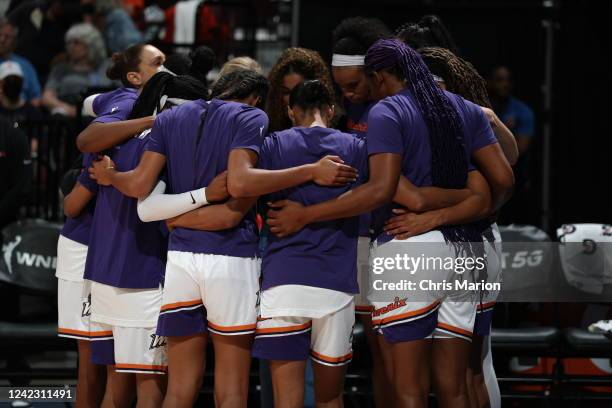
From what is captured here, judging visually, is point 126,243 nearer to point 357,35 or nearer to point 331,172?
point 331,172

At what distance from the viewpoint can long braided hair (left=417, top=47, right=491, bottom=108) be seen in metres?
4.89

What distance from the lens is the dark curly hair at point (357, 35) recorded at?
18.0ft

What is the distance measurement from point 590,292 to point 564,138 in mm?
3149

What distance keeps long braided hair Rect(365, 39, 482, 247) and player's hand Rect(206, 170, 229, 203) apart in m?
0.75

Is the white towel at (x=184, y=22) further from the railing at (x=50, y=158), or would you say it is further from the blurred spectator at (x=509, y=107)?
the blurred spectator at (x=509, y=107)

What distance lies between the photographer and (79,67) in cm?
906

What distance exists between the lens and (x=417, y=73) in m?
4.46

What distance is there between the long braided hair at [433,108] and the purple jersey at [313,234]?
0.30 meters

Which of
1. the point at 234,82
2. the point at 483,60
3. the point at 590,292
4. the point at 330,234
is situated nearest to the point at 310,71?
the point at 234,82

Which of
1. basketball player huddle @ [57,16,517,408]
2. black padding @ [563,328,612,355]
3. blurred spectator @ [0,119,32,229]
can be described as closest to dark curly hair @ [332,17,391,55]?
basketball player huddle @ [57,16,517,408]

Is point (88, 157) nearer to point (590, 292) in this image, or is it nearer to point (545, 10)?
point (590, 292)

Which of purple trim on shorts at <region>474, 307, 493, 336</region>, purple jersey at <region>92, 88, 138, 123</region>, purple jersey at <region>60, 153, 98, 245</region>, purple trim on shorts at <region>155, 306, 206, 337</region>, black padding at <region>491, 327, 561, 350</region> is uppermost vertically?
purple jersey at <region>92, 88, 138, 123</region>

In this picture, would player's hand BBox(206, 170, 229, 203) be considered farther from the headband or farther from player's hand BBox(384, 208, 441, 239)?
the headband

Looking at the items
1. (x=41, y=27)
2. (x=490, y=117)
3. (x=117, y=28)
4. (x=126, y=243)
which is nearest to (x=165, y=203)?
(x=126, y=243)
